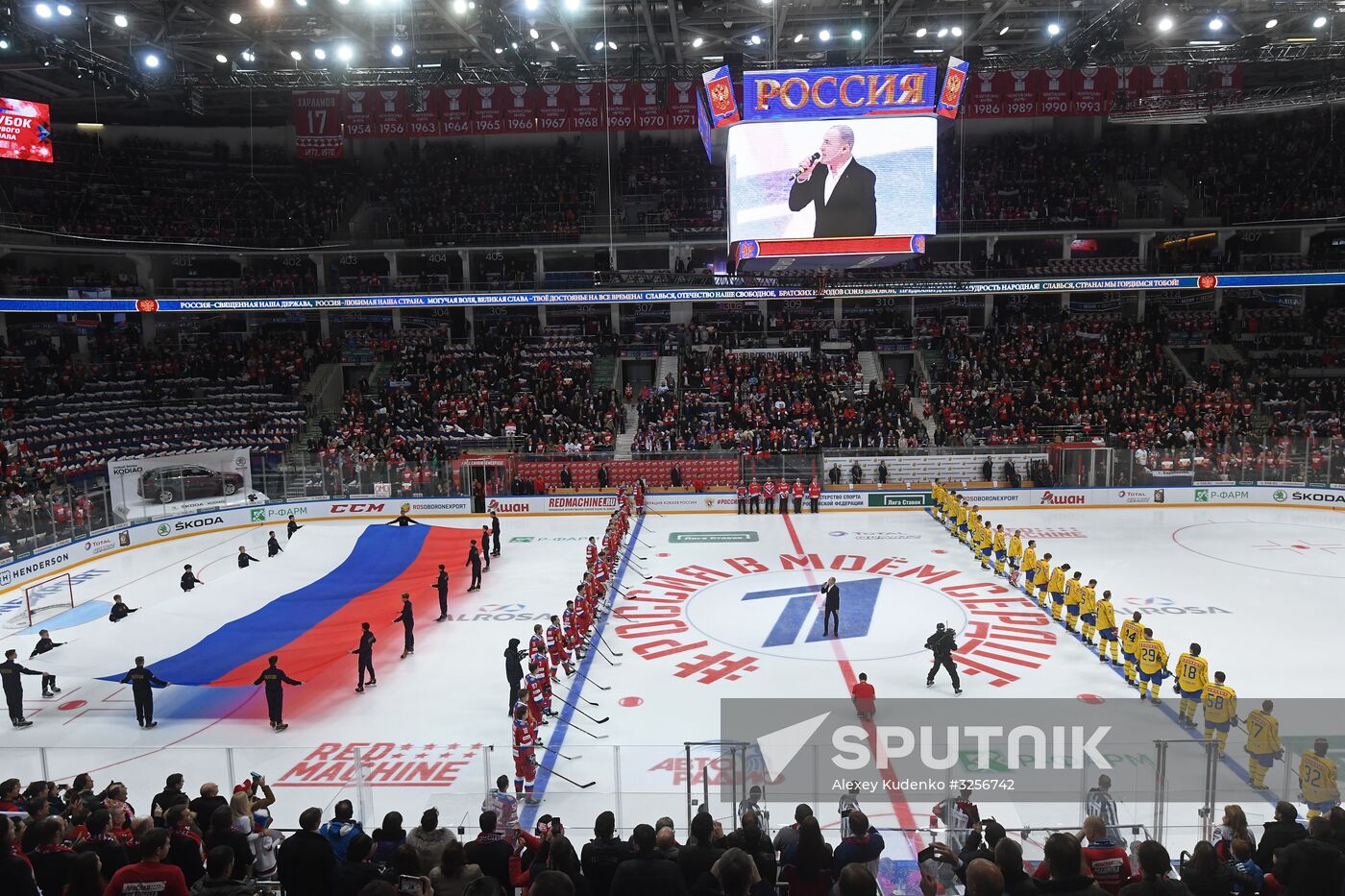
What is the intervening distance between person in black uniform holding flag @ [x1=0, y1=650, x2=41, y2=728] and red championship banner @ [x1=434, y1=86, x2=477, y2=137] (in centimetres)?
2660

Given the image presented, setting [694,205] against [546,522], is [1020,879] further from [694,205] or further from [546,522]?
[694,205]

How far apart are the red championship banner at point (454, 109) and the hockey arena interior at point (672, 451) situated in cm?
19

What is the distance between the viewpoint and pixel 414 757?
11.6 metres

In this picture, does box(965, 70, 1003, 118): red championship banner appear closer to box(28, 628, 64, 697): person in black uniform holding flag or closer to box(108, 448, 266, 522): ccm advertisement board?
box(108, 448, 266, 522): ccm advertisement board

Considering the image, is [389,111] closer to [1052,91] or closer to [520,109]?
[520,109]

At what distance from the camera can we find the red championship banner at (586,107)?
34.9 meters

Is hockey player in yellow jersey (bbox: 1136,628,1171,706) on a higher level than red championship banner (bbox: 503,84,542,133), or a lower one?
lower

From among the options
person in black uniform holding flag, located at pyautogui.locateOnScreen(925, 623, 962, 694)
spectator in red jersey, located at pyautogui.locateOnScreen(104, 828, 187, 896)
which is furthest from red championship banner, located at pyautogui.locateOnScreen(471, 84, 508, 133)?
spectator in red jersey, located at pyautogui.locateOnScreen(104, 828, 187, 896)

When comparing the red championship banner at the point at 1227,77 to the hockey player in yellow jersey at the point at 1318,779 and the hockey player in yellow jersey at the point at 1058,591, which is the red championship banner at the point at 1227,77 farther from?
the hockey player in yellow jersey at the point at 1318,779

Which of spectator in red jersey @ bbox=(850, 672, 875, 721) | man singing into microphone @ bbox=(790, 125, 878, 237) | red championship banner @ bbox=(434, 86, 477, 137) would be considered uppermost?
red championship banner @ bbox=(434, 86, 477, 137)

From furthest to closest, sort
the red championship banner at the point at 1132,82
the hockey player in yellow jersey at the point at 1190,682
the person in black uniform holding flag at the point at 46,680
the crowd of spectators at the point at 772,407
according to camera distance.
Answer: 1. the red championship banner at the point at 1132,82
2. the crowd of spectators at the point at 772,407
3. the person in black uniform holding flag at the point at 46,680
4. the hockey player in yellow jersey at the point at 1190,682

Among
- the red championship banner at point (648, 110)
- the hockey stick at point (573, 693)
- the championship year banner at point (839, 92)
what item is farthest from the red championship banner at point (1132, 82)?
the hockey stick at point (573, 693)

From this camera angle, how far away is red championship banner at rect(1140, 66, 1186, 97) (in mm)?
33219

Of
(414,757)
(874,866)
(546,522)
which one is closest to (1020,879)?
Answer: (874,866)
